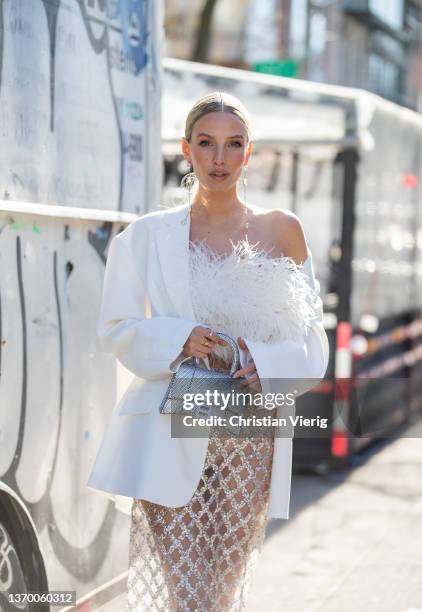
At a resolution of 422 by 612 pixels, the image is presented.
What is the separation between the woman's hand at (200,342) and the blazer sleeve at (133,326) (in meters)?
0.02

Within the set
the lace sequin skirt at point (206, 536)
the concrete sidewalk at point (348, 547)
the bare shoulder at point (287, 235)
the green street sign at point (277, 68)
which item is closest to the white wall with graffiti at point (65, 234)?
the lace sequin skirt at point (206, 536)

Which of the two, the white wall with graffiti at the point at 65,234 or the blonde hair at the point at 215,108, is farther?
the white wall with graffiti at the point at 65,234

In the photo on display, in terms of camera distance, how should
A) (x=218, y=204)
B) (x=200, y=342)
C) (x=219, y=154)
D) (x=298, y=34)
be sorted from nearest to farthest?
(x=200, y=342)
(x=219, y=154)
(x=218, y=204)
(x=298, y=34)

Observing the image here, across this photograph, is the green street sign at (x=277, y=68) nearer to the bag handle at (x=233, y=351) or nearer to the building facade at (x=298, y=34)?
the building facade at (x=298, y=34)

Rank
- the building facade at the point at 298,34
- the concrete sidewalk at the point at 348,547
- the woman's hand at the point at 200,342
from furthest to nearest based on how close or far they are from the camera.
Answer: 1. the building facade at the point at 298,34
2. the concrete sidewalk at the point at 348,547
3. the woman's hand at the point at 200,342

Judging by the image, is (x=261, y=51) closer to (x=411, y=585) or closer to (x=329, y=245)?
(x=329, y=245)

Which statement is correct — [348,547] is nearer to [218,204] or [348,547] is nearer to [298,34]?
[218,204]

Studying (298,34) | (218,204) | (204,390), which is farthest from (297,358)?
(298,34)

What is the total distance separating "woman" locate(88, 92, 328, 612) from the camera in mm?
3648

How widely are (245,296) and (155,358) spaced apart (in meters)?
0.33

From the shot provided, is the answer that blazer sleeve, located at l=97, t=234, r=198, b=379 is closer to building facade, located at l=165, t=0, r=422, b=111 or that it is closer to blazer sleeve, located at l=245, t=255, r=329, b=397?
blazer sleeve, located at l=245, t=255, r=329, b=397

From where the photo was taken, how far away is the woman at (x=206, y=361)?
3648mm

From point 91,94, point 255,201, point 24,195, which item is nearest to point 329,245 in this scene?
point 255,201

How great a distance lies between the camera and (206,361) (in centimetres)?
372
